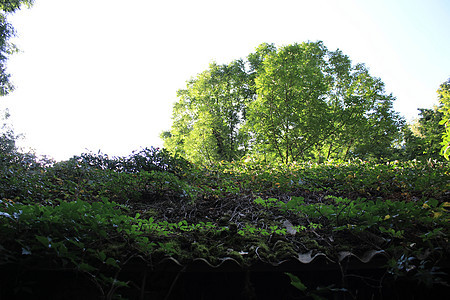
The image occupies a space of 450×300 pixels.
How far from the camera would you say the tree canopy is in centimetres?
1355

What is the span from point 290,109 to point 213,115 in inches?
249

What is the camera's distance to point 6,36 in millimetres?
12945

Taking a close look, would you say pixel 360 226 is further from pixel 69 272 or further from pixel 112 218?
pixel 69 272

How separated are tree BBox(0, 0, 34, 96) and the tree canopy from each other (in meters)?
10.4

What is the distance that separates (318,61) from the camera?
17062mm

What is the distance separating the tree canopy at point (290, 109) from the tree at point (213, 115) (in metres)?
0.07

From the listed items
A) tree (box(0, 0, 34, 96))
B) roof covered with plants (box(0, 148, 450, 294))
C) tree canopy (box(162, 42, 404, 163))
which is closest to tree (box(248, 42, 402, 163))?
tree canopy (box(162, 42, 404, 163))

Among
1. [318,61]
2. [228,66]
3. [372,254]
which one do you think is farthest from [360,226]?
[228,66]

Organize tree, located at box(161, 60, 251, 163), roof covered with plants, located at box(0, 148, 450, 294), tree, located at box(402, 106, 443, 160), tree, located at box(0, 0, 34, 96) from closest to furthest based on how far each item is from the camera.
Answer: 1. roof covered with plants, located at box(0, 148, 450, 294)
2. tree, located at box(0, 0, 34, 96)
3. tree, located at box(161, 60, 251, 163)
4. tree, located at box(402, 106, 443, 160)

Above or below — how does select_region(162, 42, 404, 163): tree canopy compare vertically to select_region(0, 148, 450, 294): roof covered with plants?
above

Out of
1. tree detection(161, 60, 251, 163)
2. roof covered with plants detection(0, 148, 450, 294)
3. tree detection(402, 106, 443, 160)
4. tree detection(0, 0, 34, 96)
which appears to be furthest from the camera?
tree detection(402, 106, 443, 160)

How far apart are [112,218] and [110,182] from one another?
9.66 feet

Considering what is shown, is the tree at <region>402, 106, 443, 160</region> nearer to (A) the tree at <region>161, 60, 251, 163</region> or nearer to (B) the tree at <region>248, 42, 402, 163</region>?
(B) the tree at <region>248, 42, 402, 163</region>

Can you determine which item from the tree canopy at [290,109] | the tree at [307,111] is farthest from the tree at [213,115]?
the tree at [307,111]
